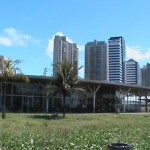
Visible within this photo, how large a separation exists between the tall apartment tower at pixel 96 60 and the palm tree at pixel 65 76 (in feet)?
207

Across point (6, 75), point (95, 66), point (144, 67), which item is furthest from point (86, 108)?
point (144, 67)

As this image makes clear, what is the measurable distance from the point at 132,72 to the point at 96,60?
18.1m

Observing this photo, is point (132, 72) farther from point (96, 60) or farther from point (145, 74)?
point (96, 60)

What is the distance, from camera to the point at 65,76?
4362 cm

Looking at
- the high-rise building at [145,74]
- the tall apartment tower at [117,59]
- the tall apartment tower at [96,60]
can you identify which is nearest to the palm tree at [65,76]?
the tall apartment tower at [96,60]

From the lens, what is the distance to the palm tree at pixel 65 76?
43.5 meters

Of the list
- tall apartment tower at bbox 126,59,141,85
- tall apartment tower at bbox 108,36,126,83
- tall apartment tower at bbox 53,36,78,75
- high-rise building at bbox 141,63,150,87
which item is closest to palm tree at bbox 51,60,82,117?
tall apartment tower at bbox 53,36,78,75

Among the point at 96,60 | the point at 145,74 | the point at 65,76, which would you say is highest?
the point at 96,60

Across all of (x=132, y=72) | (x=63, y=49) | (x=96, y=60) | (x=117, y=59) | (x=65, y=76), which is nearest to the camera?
(x=65, y=76)

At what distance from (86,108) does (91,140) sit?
162 ft

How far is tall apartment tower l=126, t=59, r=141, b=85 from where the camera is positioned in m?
→ 124

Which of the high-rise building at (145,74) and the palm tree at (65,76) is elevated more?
the high-rise building at (145,74)

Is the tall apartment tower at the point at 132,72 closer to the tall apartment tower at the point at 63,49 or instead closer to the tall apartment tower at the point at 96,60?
the tall apartment tower at the point at 96,60

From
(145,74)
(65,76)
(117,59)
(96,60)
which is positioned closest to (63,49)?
(96,60)
